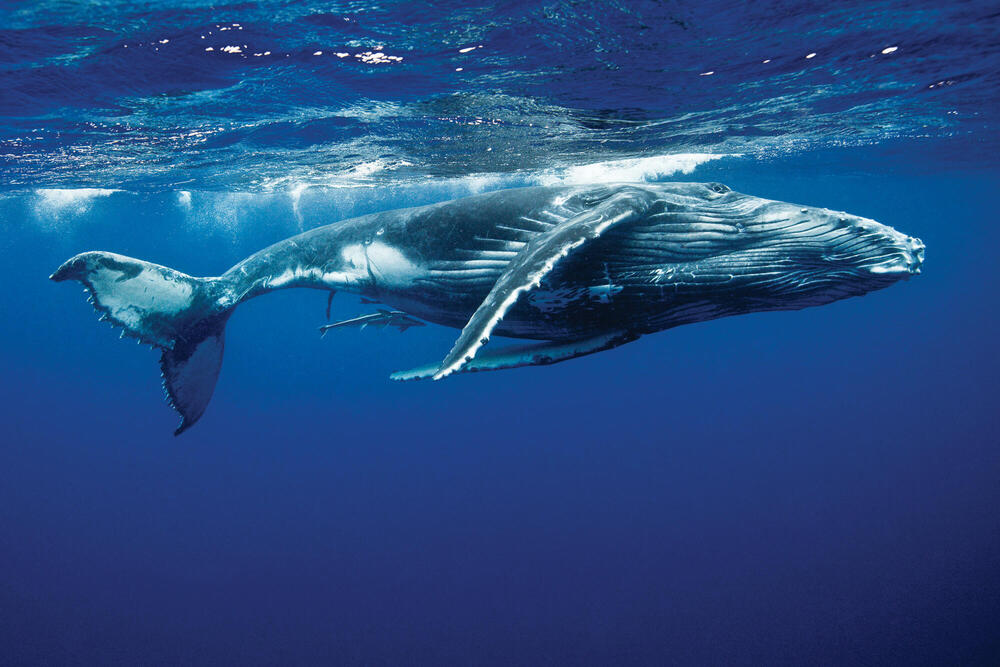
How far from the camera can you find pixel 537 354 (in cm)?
367

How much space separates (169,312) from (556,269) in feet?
13.6

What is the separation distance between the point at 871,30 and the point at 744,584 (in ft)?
52.5

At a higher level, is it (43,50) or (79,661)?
(43,50)

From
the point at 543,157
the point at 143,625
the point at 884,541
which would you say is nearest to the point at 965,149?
the point at 884,541

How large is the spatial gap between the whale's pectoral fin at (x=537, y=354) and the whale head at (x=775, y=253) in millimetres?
601

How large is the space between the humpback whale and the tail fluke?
0.5 inches

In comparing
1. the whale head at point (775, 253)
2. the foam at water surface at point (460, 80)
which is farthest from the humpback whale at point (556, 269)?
the foam at water surface at point (460, 80)

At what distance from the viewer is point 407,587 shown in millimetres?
19156

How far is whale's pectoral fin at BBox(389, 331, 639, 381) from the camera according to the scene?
11.7 feet

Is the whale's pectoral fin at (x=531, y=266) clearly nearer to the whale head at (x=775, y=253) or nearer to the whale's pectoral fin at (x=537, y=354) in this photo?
the whale head at (x=775, y=253)

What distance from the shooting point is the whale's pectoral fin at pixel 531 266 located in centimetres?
258

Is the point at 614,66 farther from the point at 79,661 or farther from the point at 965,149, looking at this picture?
the point at 965,149

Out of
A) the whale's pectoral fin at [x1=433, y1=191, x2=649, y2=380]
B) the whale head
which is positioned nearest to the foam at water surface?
the whale head

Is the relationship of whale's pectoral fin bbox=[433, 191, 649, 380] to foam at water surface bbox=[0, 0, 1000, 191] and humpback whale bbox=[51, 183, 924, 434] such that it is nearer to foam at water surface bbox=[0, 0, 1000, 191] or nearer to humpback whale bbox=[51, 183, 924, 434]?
humpback whale bbox=[51, 183, 924, 434]
